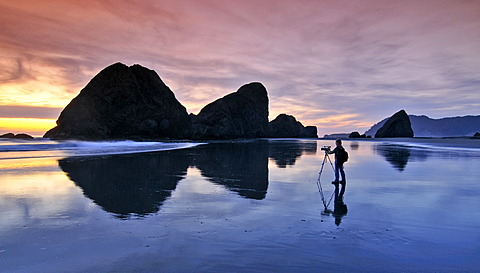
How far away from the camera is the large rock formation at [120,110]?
268 ft

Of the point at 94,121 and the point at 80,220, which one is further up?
the point at 94,121

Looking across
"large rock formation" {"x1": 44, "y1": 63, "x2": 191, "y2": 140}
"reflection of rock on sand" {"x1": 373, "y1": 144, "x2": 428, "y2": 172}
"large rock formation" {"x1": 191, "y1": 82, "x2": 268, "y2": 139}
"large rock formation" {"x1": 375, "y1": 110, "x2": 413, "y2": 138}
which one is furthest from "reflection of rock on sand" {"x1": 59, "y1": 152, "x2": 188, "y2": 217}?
"large rock formation" {"x1": 375, "y1": 110, "x2": 413, "y2": 138}

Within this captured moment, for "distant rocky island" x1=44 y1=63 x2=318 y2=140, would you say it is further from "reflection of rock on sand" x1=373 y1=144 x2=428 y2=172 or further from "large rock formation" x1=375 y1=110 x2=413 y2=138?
"large rock formation" x1=375 y1=110 x2=413 y2=138

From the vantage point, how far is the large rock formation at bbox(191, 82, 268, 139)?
13712 centimetres

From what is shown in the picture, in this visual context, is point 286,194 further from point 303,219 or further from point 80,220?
point 80,220

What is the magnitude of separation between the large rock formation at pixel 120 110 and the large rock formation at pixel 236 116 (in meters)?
28.1

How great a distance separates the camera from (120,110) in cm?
8712

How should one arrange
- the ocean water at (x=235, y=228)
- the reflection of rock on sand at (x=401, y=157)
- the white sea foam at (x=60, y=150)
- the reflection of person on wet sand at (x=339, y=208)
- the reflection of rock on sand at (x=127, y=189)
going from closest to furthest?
Answer: 1. the ocean water at (x=235, y=228)
2. the reflection of person on wet sand at (x=339, y=208)
3. the reflection of rock on sand at (x=127, y=189)
4. the reflection of rock on sand at (x=401, y=157)
5. the white sea foam at (x=60, y=150)

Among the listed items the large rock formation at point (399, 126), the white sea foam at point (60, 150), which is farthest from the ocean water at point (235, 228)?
the large rock formation at point (399, 126)

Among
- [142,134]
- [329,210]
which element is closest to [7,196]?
[329,210]

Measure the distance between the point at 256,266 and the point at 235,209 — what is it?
3229mm

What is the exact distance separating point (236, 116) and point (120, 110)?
282 ft

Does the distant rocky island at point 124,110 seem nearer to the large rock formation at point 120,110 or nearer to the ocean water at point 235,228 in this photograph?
the large rock formation at point 120,110

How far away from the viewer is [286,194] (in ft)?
30.3
